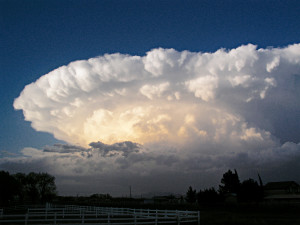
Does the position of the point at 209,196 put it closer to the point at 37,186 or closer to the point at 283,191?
the point at 283,191

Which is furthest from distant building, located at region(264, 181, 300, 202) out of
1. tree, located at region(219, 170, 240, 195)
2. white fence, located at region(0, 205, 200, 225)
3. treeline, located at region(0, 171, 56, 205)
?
treeline, located at region(0, 171, 56, 205)

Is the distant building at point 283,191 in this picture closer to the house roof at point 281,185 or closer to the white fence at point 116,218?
the house roof at point 281,185

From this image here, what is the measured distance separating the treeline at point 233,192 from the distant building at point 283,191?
328 cm

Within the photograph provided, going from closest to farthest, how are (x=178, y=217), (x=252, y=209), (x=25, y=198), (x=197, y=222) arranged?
(x=178, y=217)
(x=197, y=222)
(x=252, y=209)
(x=25, y=198)

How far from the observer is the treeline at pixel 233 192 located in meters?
72.4

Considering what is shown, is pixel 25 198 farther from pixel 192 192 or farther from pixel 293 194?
pixel 293 194

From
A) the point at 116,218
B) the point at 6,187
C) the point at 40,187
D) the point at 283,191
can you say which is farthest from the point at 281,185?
the point at 40,187

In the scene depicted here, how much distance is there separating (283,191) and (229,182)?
61.5ft

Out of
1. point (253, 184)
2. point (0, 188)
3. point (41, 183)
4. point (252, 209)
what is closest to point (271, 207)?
point (252, 209)

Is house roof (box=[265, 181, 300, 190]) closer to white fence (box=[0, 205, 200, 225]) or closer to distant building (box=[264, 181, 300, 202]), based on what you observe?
distant building (box=[264, 181, 300, 202])

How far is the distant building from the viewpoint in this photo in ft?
232

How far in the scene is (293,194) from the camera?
71.8 meters

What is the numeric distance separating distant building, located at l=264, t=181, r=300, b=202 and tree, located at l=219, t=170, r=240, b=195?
1147 centimetres

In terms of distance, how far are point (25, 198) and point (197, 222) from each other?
99933 millimetres
